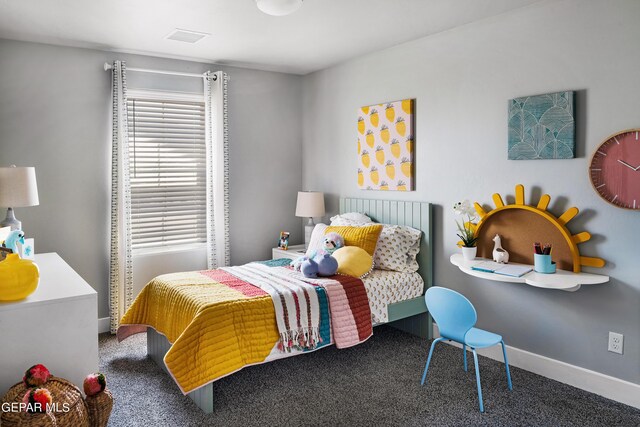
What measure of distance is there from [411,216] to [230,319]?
1.85m

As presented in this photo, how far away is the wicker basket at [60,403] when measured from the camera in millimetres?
1926

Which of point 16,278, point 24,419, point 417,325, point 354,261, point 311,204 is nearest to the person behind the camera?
point 24,419

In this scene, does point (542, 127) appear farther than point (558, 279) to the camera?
Yes

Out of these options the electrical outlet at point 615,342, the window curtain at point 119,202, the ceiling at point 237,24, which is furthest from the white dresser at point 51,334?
the electrical outlet at point 615,342

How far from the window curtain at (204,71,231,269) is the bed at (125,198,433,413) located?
129 centimetres

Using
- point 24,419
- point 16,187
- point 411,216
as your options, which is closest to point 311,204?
point 411,216

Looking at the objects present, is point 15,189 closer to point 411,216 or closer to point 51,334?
point 51,334

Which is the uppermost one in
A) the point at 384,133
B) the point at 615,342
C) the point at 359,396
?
the point at 384,133

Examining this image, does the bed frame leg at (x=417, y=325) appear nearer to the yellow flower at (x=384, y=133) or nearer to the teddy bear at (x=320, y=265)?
the teddy bear at (x=320, y=265)

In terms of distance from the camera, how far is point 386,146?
4.20 metres

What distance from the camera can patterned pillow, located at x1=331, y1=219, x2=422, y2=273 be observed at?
3824 mm

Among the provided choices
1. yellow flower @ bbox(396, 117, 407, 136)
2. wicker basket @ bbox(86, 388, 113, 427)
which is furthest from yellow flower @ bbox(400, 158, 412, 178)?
wicker basket @ bbox(86, 388, 113, 427)

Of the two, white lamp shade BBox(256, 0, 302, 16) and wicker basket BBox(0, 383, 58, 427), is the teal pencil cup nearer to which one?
white lamp shade BBox(256, 0, 302, 16)

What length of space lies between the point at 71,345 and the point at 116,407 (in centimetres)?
77
